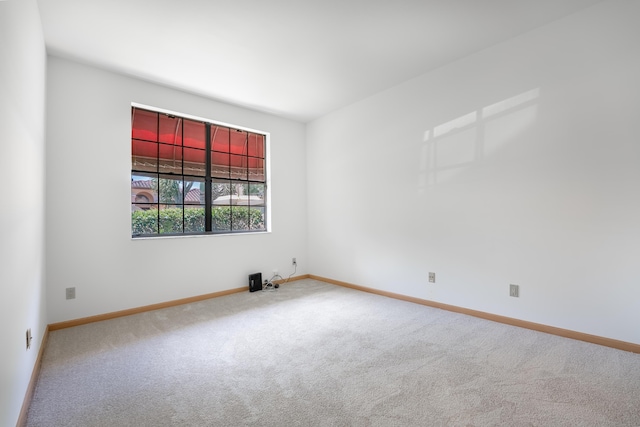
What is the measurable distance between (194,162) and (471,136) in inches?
138

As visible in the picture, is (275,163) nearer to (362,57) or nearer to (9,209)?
(362,57)

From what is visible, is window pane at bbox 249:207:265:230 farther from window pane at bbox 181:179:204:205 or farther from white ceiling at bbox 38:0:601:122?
white ceiling at bbox 38:0:601:122

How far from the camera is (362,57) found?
3248mm

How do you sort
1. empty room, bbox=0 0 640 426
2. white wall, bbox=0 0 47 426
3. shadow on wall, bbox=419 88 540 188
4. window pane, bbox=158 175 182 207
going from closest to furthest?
white wall, bbox=0 0 47 426 < empty room, bbox=0 0 640 426 < shadow on wall, bbox=419 88 540 188 < window pane, bbox=158 175 182 207

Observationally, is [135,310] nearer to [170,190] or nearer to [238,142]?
[170,190]

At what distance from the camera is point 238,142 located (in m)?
4.72

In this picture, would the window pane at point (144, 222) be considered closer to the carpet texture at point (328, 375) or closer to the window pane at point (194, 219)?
the window pane at point (194, 219)

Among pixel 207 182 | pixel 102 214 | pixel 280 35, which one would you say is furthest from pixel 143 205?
pixel 280 35

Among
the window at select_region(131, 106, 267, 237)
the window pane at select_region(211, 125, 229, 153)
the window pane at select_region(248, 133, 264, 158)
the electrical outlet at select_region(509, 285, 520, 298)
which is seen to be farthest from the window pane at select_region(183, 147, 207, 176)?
the electrical outlet at select_region(509, 285, 520, 298)

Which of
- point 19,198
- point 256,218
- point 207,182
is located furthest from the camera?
point 256,218

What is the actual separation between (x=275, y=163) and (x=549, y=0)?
372cm

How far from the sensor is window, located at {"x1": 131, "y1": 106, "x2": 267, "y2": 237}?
377cm

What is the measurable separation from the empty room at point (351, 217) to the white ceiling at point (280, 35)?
26mm

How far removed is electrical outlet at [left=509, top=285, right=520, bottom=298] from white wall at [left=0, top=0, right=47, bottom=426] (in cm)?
369
